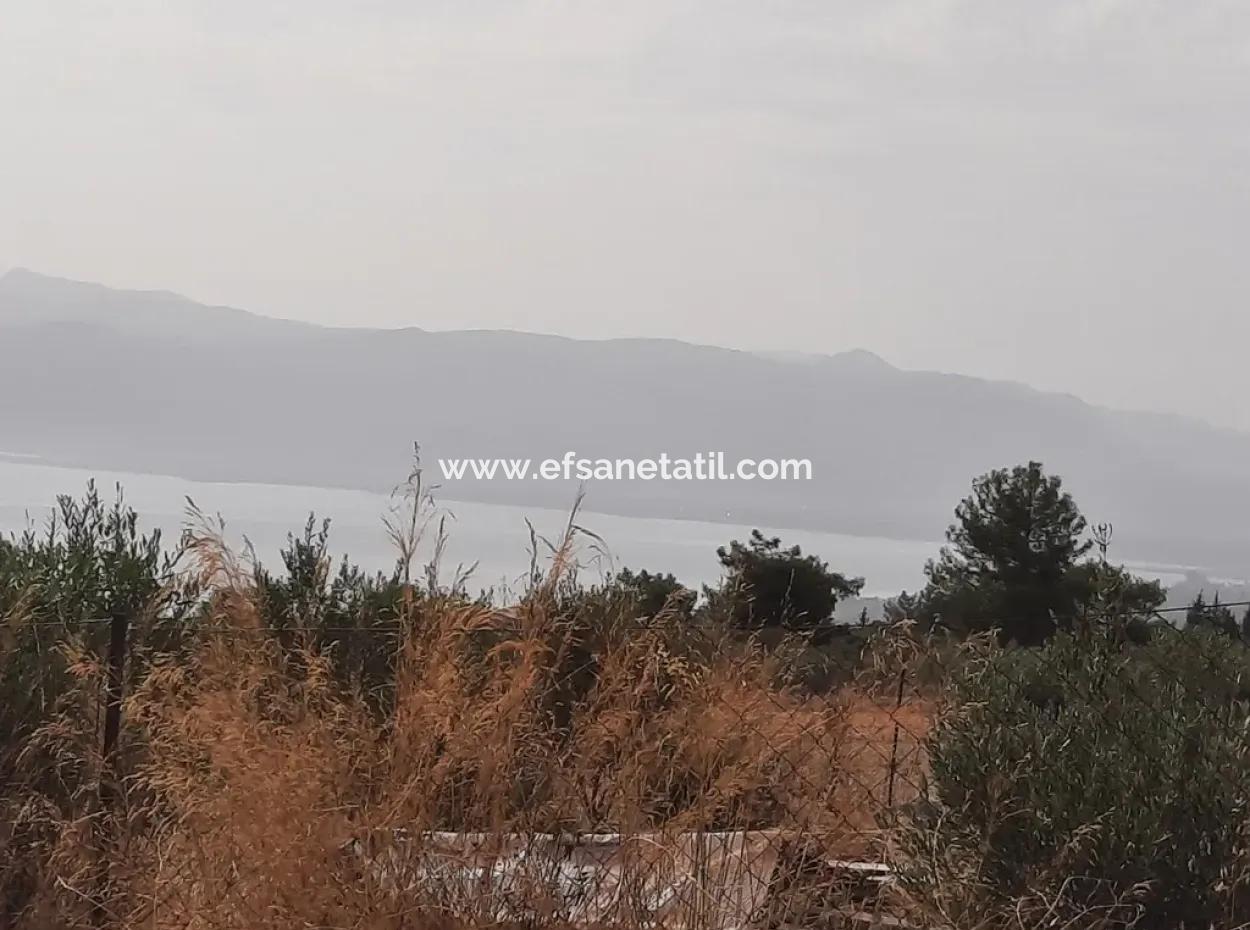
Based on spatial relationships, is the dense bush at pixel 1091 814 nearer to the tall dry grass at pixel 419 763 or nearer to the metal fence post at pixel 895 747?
the metal fence post at pixel 895 747

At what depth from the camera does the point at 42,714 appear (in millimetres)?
5410

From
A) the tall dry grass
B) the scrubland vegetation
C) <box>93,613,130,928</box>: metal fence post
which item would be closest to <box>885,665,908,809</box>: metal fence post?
the scrubland vegetation

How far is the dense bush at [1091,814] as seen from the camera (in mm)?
4094

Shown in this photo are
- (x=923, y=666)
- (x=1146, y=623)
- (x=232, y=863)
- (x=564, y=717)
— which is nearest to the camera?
(x=232, y=863)

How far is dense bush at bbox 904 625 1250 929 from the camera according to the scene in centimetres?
409

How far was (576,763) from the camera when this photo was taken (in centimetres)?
407

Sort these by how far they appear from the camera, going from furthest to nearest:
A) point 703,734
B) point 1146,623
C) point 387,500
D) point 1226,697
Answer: point 1146,623 < point 1226,697 < point 387,500 < point 703,734

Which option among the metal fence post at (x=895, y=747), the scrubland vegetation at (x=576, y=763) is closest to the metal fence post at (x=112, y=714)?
the scrubland vegetation at (x=576, y=763)

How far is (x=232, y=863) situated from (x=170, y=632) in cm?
165

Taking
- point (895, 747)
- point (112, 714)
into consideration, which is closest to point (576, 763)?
point (895, 747)

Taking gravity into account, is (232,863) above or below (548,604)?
below

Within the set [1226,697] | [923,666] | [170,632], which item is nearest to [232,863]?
[170,632]

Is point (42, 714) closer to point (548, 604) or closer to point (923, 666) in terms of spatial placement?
point (548, 604)

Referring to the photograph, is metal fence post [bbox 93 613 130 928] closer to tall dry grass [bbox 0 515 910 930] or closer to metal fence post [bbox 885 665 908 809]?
tall dry grass [bbox 0 515 910 930]
